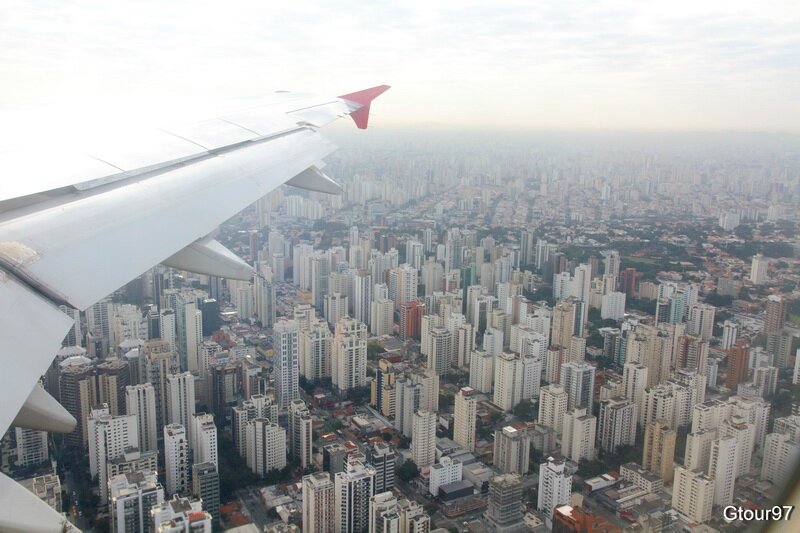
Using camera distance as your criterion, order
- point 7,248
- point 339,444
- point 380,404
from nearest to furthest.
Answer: point 7,248
point 339,444
point 380,404

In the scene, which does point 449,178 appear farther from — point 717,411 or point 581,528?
point 581,528

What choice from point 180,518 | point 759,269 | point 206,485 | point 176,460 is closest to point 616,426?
point 759,269

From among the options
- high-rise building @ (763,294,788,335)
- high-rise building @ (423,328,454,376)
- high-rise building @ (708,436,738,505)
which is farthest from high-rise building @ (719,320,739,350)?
high-rise building @ (423,328,454,376)

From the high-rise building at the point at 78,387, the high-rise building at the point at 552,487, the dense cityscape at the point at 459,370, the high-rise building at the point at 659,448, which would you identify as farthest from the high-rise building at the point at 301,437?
the high-rise building at the point at 659,448

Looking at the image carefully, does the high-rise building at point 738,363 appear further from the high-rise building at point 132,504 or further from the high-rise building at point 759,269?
the high-rise building at point 132,504

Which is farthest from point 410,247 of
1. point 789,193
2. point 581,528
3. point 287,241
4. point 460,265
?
point 581,528

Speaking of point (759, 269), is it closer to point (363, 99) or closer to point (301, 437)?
point (301, 437)
